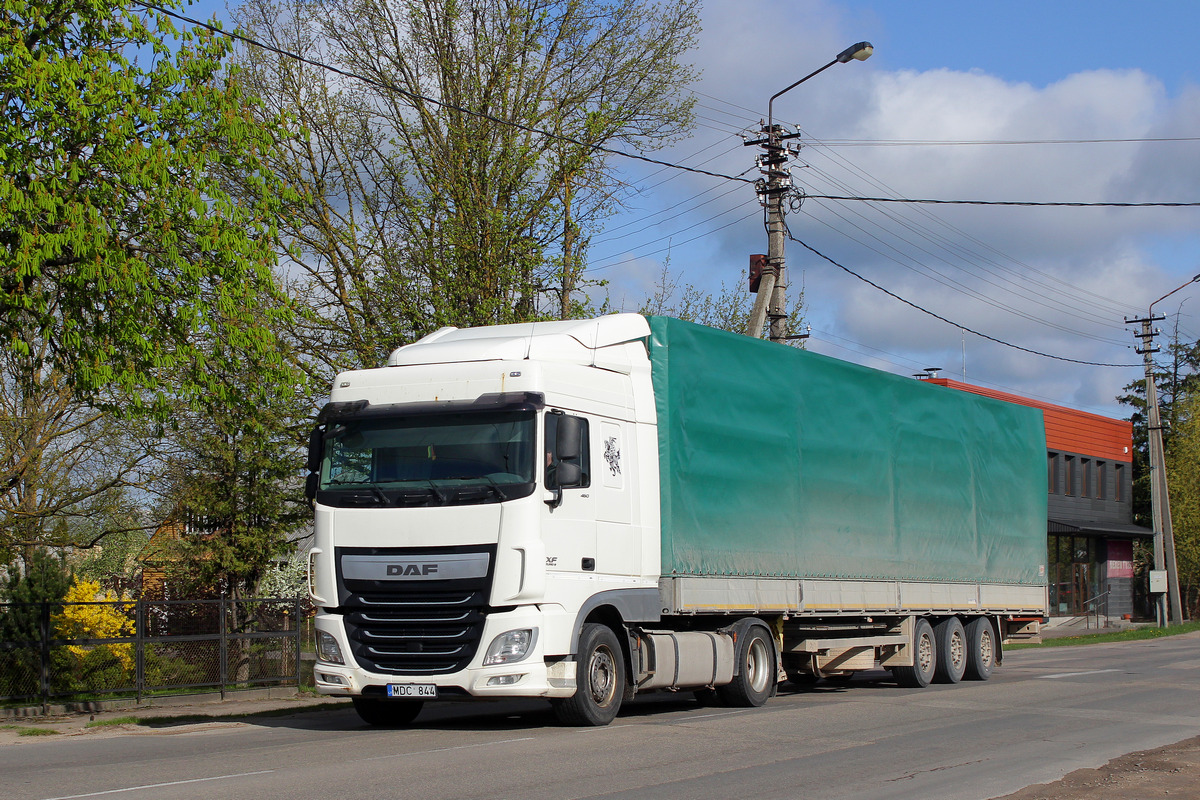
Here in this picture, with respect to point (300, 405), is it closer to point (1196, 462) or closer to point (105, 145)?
point (105, 145)

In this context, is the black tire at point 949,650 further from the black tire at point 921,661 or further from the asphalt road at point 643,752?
the asphalt road at point 643,752

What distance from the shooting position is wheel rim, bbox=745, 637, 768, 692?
46.9 feet

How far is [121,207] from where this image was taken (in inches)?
565

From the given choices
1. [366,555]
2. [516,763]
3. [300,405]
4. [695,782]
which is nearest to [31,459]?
[300,405]

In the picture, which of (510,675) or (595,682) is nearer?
(510,675)

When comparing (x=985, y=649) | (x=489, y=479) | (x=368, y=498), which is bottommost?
(x=985, y=649)

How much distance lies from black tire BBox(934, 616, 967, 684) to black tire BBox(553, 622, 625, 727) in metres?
8.01

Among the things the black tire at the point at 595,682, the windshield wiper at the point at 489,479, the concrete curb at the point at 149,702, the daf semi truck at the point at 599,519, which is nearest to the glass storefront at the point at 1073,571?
the daf semi truck at the point at 599,519

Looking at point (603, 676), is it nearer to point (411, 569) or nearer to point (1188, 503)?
point (411, 569)

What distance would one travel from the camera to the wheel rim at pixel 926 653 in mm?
18000

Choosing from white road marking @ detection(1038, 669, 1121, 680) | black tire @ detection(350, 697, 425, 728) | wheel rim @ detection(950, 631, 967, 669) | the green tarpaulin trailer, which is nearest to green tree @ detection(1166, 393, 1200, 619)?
white road marking @ detection(1038, 669, 1121, 680)

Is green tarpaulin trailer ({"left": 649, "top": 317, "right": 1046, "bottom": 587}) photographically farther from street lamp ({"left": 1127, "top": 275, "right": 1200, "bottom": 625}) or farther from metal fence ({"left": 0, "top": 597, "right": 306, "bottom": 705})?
street lamp ({"left": 1127, "top": 275, "right": 1200, "bottom": 625})

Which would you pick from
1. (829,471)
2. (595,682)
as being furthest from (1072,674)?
(595,682)

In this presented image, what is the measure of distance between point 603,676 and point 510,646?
1418mm
